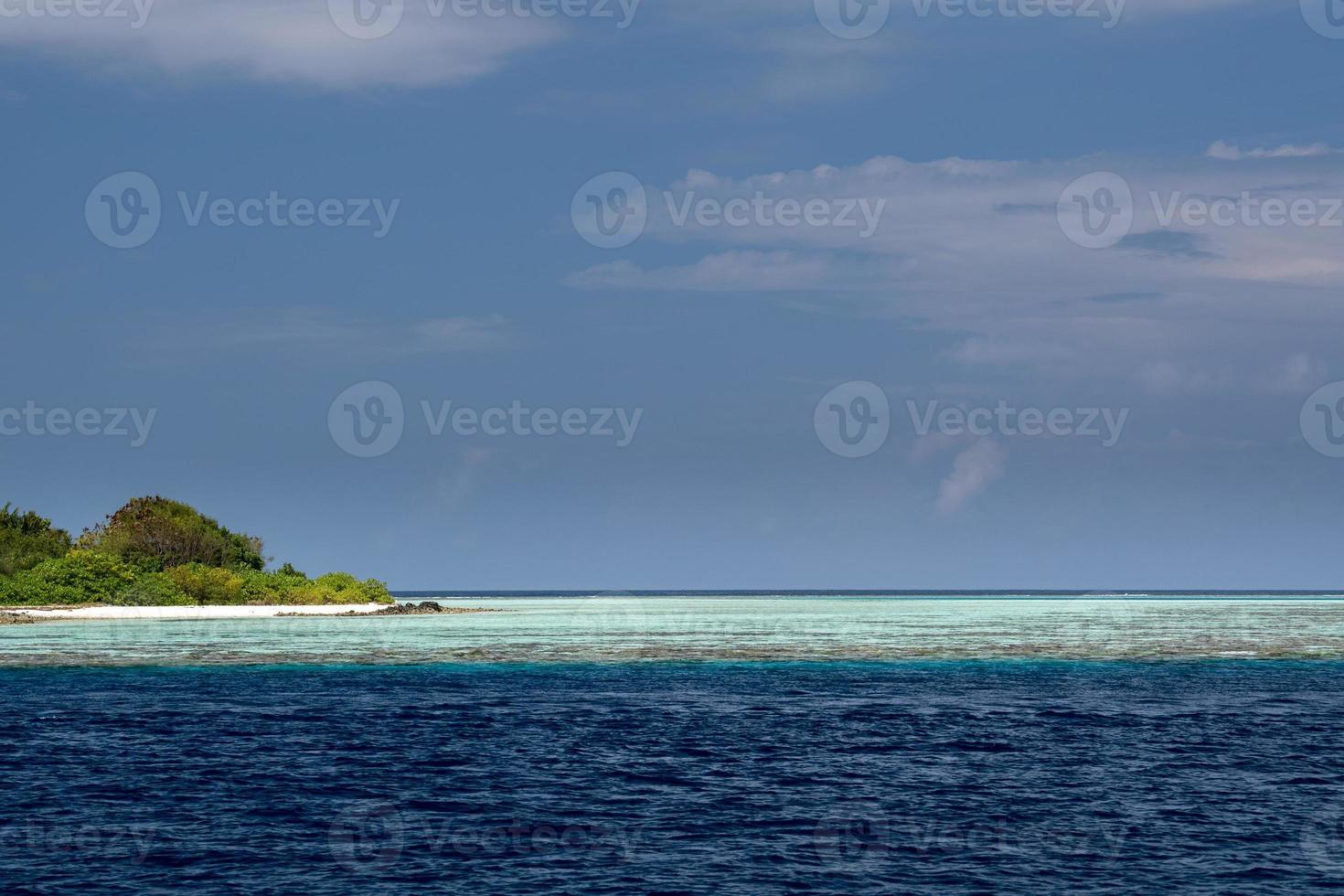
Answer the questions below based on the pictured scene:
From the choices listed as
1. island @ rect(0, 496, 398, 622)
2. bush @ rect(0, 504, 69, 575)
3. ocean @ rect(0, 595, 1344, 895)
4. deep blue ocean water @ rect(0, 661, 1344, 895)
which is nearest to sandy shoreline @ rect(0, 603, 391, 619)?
island @ rect(0, 496, 398, 622)

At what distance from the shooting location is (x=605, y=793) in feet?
92.8

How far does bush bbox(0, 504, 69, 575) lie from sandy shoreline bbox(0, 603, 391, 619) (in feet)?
43.3

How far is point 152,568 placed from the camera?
443ft

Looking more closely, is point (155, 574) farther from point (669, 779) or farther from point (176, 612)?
point (669, 779)

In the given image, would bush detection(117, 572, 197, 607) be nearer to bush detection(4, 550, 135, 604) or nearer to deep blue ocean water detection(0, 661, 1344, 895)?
bush detection(4, 550, 135, 604)

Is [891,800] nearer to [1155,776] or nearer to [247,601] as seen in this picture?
[1155,776]

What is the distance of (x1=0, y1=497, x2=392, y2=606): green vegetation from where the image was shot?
120312 mm

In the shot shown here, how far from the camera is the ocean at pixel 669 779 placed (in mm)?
21719

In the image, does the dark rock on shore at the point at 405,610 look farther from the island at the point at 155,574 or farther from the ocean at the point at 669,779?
the ocean at the point at 669,779

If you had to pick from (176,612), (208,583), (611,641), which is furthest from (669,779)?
(208,583)

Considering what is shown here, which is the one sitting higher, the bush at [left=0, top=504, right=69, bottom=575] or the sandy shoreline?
the bush at [left=0, top=504, right=69, bottom=575]

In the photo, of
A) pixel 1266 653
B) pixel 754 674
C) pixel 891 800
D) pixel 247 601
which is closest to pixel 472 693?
pixel 754 674

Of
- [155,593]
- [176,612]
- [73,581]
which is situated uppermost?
[73,581]

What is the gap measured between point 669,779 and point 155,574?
Answer: 365 feet
